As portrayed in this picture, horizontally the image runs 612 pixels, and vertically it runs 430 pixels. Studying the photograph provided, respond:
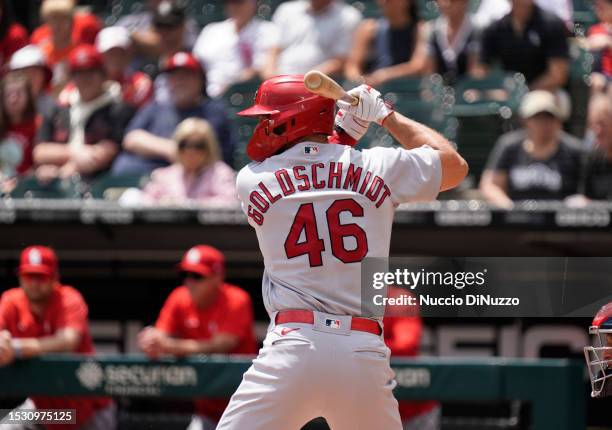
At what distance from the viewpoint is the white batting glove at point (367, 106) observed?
3373 mm

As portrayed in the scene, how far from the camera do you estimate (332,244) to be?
10.9 feet

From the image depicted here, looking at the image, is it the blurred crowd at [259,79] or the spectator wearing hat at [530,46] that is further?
the spectator wearing hat at [530,46]

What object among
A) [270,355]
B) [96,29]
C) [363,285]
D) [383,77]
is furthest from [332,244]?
[96,29]

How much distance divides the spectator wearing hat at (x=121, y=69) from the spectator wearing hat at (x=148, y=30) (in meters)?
0.12

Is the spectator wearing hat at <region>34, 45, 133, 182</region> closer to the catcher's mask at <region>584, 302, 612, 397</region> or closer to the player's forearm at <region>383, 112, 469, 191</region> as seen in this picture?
the player's forearm at <region>383, 112, 469, 191</region>

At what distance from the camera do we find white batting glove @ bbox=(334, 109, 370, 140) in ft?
11.5

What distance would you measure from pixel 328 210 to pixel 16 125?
451 cm

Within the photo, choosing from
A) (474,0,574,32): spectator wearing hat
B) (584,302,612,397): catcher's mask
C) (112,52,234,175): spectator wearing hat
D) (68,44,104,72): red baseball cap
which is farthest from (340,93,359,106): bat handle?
(68,44,104,72): red baseball cap

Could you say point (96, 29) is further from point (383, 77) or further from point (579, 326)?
point (579, 326)

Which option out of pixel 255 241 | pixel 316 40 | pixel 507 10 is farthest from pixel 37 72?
pixel 507 10

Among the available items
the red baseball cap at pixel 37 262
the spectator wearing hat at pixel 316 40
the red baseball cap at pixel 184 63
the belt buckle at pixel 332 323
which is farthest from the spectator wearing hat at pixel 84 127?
the belt buckle at pixel 332 323

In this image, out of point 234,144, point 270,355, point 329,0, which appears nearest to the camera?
point 270,355

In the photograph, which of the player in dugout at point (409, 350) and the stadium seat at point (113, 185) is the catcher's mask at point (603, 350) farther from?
the stadium seat at point (113, 185)

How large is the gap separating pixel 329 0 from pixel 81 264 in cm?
243
